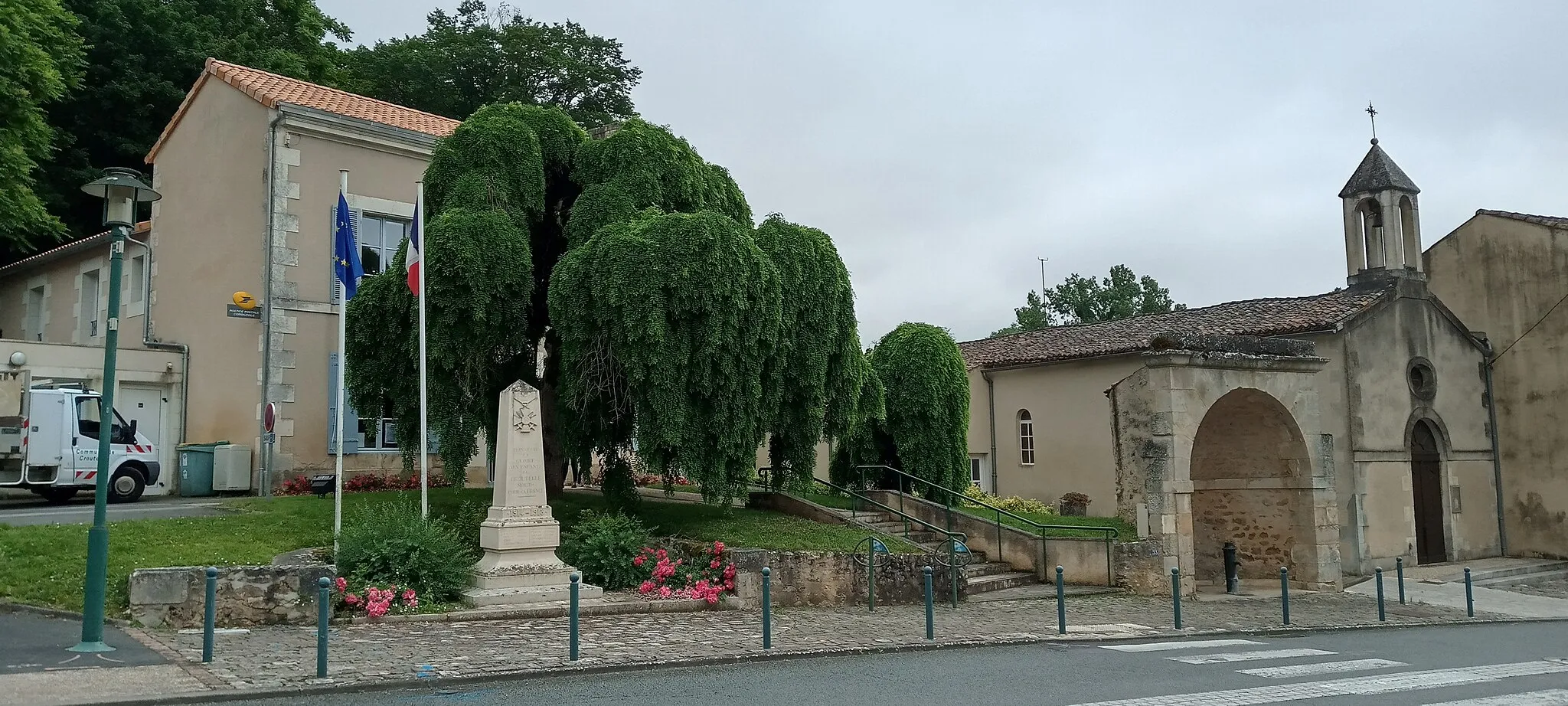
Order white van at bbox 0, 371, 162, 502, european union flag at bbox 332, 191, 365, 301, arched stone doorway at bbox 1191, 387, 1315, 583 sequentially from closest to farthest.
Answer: european union flag at bbox 332, 191, 365, 301
white van at bbox 0, 371, 162, 502
arched stone doorway at bbox 1191, 387, 1315, 583

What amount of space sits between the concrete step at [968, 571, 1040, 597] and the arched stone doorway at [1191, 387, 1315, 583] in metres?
4.07

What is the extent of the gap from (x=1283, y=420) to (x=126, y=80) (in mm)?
29458

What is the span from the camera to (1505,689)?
923cm

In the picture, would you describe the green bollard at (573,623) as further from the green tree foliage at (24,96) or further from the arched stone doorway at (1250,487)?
the green tree foliage at (24,96)

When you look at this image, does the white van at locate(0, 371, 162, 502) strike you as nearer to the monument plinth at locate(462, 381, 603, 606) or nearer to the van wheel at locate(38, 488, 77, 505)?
the van wheel at locate(38, 488, 77, 505)

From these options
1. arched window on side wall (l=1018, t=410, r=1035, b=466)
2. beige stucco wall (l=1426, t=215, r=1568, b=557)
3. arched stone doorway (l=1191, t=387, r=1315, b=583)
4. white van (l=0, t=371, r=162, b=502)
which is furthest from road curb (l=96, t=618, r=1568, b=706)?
beige stucco wall (l=1426, t=215, r=1568, b=557)

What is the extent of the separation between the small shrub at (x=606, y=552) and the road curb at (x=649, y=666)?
4.03 meters

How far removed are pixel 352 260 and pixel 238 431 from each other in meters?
7.37

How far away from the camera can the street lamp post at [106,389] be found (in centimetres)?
935

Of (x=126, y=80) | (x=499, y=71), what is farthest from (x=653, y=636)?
(x=499, y=71)

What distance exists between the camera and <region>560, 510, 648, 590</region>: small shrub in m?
13.9

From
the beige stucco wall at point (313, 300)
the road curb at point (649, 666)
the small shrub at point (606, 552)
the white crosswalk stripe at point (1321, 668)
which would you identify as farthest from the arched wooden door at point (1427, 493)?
the beige stucco wall at point (313, 300)

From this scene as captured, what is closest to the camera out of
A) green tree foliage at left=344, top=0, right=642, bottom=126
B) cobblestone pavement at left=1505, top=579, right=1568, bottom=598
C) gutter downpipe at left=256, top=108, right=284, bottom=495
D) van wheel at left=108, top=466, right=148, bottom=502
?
van wheel at left=108, top=466, right=148, bottom=502

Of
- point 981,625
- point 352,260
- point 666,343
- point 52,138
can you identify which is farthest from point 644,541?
point 52,138
